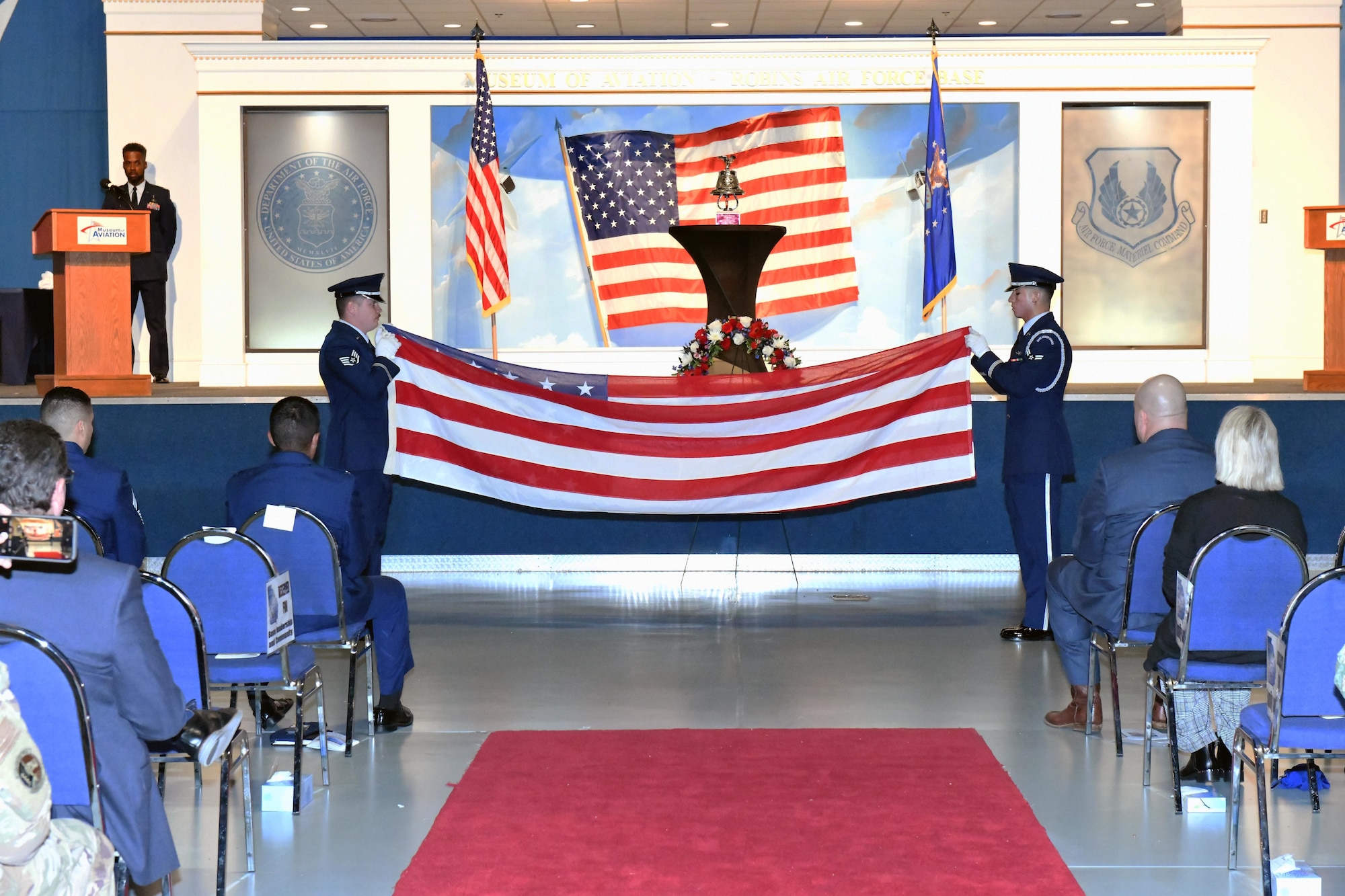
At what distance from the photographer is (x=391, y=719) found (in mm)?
4691

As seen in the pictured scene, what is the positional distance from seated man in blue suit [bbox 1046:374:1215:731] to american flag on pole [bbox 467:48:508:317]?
542cm

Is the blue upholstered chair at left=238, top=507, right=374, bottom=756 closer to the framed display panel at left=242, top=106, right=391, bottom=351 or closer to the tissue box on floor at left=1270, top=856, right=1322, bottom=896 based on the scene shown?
the tissue box on floor at left=1270, top=856, right=1322, bottom=896

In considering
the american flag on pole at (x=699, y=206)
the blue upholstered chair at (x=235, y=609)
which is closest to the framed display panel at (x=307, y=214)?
the american flag on pole at (x=699, y=206)

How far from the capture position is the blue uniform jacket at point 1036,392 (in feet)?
20.4

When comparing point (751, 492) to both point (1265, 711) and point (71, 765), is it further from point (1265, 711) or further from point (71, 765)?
point (71, 765)

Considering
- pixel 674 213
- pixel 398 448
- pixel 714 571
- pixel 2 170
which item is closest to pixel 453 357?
pixel 398 448

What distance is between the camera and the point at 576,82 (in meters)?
11.4

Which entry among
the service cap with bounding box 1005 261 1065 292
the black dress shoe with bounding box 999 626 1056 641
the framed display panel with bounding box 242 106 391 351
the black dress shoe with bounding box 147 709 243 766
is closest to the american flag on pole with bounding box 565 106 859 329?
the framed display panel with bounding box 242 106 391 351

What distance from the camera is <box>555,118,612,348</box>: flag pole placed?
454 inches

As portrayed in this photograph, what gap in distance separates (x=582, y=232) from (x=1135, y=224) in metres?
4.68

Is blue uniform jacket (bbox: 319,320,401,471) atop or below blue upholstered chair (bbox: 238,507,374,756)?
atop

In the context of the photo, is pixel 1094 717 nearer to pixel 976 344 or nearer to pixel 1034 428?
pixel 1034 428

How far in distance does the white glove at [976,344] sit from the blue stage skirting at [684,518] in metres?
1.50

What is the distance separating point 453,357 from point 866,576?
2.75m
